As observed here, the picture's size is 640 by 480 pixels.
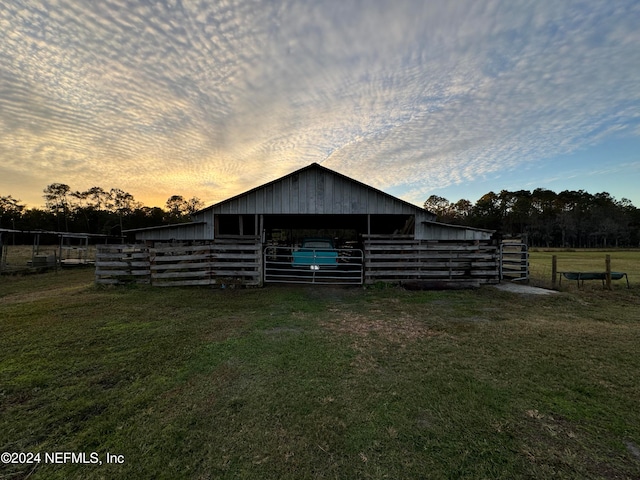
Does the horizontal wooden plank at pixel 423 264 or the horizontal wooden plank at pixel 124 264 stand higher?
the horizontal wooden plank at pixel 124 264

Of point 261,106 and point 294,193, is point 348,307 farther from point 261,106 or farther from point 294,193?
point 261,106

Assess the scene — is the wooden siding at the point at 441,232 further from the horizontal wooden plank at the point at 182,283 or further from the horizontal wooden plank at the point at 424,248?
the horizontal wooden plank at the point at 182,283

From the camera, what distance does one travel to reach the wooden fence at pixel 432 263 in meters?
10.7

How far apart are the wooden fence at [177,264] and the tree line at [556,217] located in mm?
67884

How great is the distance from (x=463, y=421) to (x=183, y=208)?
8669cm

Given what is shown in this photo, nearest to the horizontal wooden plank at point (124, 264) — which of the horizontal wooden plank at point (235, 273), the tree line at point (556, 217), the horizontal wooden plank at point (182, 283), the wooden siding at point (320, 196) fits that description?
the horizontal wooden plank at point (182, 283)

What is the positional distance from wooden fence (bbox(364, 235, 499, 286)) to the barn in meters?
0.04

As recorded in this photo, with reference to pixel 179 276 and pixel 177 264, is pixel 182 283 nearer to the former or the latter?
pixel 179 276

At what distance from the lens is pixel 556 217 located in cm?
7188

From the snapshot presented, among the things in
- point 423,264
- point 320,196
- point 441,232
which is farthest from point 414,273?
point 320,196

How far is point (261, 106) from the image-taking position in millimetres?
13125

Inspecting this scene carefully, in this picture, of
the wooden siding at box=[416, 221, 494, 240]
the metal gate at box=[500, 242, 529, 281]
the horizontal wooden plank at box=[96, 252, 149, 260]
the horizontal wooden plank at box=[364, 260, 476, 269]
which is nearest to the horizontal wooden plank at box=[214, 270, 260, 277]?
the horizontal wooden plank at box=[96, 252, 149, 260]

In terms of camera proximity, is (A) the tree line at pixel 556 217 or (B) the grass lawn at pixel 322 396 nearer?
(B) the grass lawn at pixel 322 396

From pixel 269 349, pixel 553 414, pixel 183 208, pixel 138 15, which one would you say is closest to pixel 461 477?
pixel 553 414
